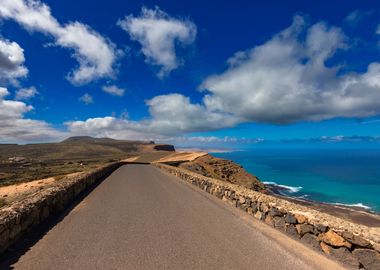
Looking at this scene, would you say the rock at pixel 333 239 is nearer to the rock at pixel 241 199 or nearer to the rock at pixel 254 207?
the rock at pixel 254 207

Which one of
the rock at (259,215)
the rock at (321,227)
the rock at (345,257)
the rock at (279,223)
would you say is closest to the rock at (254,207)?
the rock at (259,215)

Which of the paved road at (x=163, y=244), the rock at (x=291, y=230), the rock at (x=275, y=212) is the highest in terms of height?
the rock at (x=275, y=212)

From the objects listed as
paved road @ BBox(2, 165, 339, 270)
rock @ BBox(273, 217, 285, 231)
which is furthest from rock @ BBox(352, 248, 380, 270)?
rock @ BBox(273, 217, 285, 231)

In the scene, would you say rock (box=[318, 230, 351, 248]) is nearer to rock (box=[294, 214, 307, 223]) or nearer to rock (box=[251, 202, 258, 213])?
rock (box=[294, 214, 307, 223])

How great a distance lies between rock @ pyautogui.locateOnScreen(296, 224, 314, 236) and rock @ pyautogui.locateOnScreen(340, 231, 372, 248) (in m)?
1.07

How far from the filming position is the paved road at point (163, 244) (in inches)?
228

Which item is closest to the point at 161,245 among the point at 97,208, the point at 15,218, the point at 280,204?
the point at 15,218

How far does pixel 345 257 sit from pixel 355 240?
0.51 m

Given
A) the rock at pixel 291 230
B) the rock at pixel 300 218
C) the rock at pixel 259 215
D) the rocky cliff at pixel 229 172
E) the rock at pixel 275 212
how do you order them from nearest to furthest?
the rock at pixel 300 218 < the rock at pixel 291 230 < the rock at pixel 275 212 < the rock at pixel 259 215 < the rocky cliff at pixel 229 172

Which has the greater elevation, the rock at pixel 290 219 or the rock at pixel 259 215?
the rock at pixel 290 219

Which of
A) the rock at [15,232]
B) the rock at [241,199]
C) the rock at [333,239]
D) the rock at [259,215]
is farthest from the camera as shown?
the rock at [241,199]

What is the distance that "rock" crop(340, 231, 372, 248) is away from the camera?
567 centimetres

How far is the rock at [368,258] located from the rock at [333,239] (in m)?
0.25

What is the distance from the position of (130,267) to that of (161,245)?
1.39 metres
